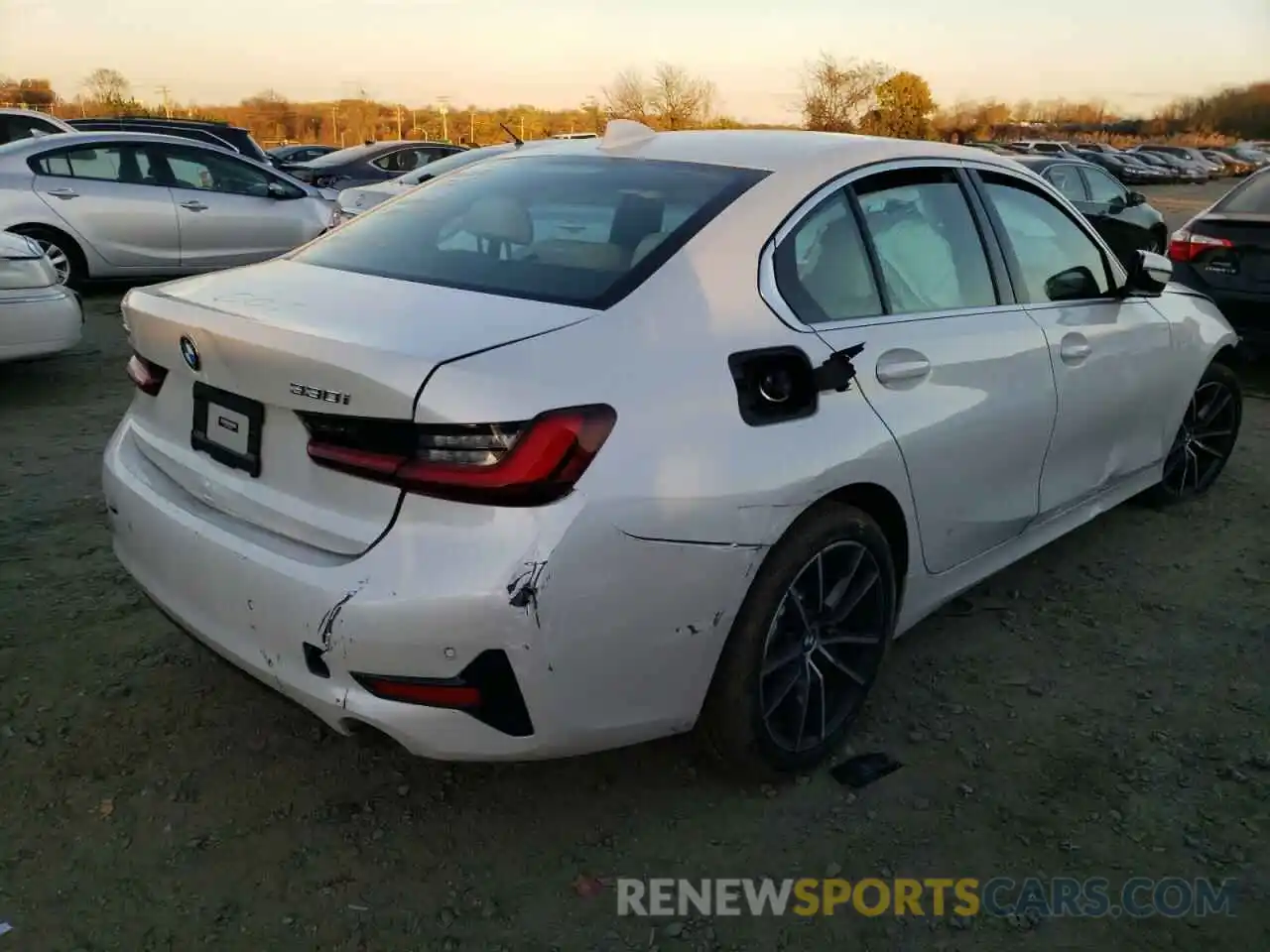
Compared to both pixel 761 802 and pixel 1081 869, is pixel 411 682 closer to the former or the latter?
pixel 761 802

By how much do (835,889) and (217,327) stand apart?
72.5 inches

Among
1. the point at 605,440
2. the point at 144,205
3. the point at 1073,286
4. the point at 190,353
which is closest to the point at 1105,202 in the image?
the point at 1073,286

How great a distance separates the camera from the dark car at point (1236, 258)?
6.75 m

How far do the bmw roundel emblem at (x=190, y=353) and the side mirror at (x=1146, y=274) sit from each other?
3186 mm

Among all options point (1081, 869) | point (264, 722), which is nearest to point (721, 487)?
point (1081, 869)

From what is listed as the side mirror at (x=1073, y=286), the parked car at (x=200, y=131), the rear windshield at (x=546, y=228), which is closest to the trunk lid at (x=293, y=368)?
the rear windshield at (x=546, y=228)

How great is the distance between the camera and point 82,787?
2.59m

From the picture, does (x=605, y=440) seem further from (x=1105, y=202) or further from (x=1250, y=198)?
(x=1105, y=202)

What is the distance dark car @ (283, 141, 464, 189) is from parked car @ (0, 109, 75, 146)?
2882 millimetres

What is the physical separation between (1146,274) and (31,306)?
552 cm

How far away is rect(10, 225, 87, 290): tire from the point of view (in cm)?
870

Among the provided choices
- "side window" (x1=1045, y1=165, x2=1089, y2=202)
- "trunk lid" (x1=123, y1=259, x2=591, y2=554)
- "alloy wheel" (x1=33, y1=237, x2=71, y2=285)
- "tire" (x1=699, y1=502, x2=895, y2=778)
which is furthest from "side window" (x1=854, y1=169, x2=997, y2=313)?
"side window" (x1=1045, y1=165, x2=1089, y2=202)

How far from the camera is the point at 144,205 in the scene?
9250mm

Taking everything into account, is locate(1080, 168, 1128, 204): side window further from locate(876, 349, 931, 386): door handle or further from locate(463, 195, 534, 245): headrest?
locate(463, 195, 534, 245): headrest
